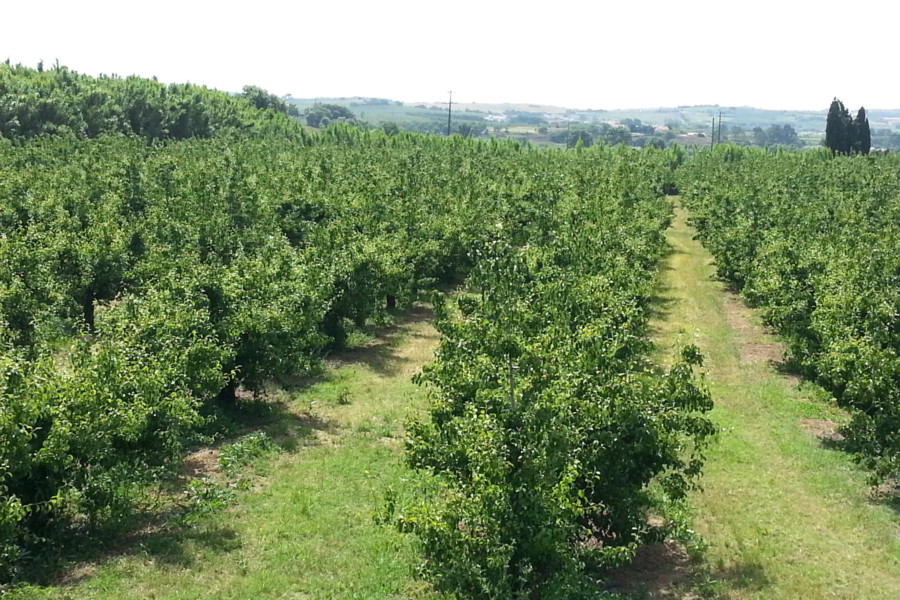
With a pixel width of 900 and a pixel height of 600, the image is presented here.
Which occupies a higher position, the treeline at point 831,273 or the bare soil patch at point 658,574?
the treeline at point 831,273

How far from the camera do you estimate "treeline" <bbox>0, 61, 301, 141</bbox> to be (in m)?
81.6

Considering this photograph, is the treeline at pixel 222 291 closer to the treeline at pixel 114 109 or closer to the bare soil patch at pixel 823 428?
the bare soil patch at pixel 823 428

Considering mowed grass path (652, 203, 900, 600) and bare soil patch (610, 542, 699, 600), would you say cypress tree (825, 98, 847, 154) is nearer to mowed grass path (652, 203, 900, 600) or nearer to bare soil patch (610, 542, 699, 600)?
mowed grass path (652, 203, 900, 600)

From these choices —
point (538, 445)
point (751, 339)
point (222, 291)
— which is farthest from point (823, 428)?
point (222, 291)

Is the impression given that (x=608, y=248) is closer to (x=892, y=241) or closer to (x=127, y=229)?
(x=892, y=241)

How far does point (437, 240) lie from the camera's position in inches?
1671

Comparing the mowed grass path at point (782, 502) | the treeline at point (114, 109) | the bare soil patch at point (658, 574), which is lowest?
the bare soil patch at point (658, 574)

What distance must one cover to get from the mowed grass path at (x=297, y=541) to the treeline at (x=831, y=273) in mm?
11560

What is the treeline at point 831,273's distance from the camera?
2102cm

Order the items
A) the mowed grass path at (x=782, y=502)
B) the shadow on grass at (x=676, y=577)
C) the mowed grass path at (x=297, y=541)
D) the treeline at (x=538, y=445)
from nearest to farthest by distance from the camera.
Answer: the treeline at (x=538, y=445) → the mowed grass path at (x=297, y=541) → the shadow on grass at (x=676, y=577) → the mowed grass path at (x=782, y=502)

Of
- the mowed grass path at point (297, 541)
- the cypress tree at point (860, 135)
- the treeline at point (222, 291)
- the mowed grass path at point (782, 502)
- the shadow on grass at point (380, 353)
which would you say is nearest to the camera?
the mowed grass path at point (297, 541)

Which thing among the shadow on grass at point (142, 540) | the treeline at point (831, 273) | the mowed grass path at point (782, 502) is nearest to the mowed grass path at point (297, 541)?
the shadow on grass at point (142, 540)

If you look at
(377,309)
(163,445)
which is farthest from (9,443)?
(377,309)

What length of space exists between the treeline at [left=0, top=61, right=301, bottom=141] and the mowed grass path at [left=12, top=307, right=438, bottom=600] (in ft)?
210
